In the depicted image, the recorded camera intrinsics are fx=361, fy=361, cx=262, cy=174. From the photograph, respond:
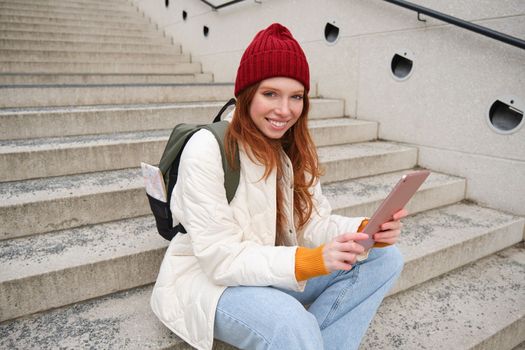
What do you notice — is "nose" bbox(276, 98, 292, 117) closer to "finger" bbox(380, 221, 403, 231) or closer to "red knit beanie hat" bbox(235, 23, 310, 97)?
"red knit beanie hat" bbox(235, 23, 310, 97)

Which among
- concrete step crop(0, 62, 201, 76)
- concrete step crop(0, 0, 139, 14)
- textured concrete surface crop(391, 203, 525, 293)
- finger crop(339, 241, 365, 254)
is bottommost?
textured concrete surface crop(391, 203, 525, 293)

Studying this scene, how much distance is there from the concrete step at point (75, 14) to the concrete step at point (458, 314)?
5.78m

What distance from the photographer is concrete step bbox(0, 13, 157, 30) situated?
482cm

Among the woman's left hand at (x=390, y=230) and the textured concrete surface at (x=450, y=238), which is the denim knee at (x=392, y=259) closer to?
the woman's left hand at (x=390, y=230)

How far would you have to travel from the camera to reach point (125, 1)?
8.33 metres

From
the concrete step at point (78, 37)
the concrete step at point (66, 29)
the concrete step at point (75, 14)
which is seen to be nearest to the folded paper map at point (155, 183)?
the concrete step at point (78, 37)

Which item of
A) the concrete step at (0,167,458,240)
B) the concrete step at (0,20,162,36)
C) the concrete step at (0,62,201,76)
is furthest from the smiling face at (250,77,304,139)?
the concrete step at (0,20,162,36)

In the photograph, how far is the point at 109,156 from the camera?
2.40 meters

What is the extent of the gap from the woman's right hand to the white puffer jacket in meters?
0.11

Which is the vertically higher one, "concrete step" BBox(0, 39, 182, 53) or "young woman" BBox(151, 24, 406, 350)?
"concrete step" BBox(0, 39, 182, 53)

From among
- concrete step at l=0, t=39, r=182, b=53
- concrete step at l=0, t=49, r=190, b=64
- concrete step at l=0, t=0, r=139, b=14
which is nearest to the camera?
→ concrete step at l=0, t=49, r=190, b=64

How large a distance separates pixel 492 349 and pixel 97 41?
541cm

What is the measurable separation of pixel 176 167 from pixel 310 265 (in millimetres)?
628

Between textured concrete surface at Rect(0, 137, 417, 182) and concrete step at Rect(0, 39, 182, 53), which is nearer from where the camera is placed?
textured concrete surface at Rect(0, 137, 417, 182)
